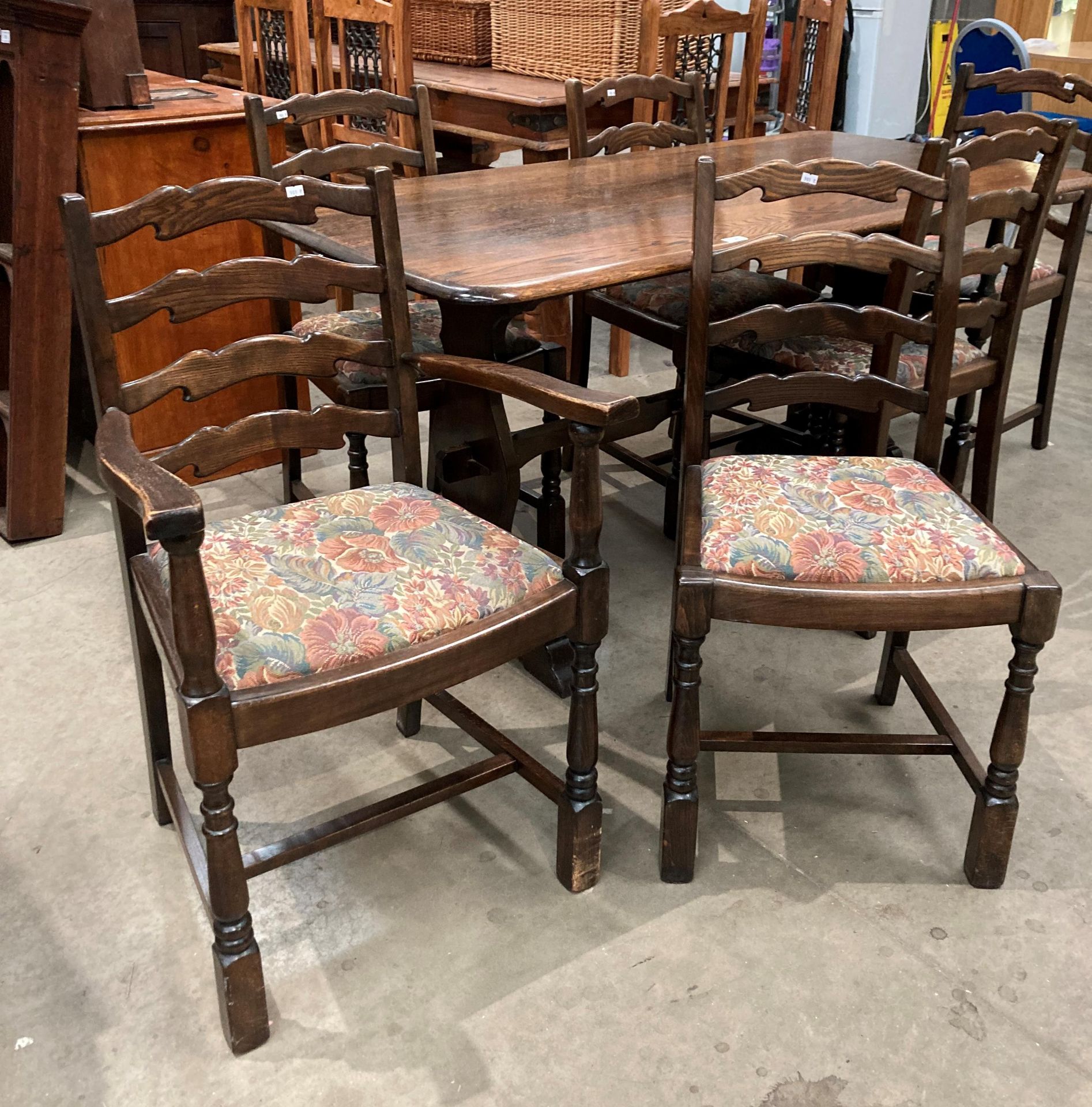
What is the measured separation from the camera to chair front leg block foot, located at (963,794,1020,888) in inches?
66.9

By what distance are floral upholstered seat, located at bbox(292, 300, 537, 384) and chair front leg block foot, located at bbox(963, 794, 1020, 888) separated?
1.28 metres

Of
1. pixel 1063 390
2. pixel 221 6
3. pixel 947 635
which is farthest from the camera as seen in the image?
pixel 221 6

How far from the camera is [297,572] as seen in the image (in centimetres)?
152

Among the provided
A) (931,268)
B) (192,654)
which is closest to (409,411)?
(192,654)

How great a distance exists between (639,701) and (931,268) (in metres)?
0.96

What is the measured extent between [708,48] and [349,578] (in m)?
2.80

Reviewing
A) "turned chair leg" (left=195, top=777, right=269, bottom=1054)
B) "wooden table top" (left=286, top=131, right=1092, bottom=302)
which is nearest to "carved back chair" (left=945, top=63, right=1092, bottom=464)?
"wooden table top" (left=286, top=131, right=1092, bottom=302)

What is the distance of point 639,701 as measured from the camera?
221cm

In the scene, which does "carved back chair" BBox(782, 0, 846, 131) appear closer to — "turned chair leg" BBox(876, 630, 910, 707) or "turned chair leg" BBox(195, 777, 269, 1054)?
"turned chair leg" BBox(876, 630, 910, 707)

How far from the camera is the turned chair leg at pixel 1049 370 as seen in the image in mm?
3100

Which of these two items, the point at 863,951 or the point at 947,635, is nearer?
the point at 863,951

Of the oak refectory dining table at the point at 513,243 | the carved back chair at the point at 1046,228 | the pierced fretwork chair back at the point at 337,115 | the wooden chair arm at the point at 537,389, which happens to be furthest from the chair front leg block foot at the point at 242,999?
the carved back chair at the point at 1046,228

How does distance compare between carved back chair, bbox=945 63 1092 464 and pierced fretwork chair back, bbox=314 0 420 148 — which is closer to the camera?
carved back chair, bbox=945 63 1092 464

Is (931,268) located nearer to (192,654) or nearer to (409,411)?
(409,411)
